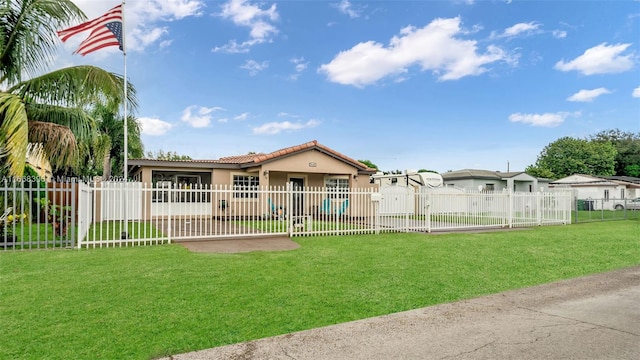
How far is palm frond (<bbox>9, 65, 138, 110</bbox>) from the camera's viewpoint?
32.5 ft

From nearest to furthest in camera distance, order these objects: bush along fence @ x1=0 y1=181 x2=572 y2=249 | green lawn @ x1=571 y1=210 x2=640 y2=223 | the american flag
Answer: the american flag → bush along fence @ x1=0 y1=181 x2=572 y2=249 → green lawn @ x1=571 y1=210 x2=640 y2=223

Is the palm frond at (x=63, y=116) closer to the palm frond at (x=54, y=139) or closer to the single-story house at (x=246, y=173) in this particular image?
the palm frond at (x=54, y=139)

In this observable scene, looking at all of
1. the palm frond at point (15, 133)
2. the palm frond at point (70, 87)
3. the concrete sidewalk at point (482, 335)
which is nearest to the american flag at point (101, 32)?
the palm frond at point (70, 87)

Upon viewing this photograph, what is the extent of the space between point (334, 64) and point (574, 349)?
65.7 ft

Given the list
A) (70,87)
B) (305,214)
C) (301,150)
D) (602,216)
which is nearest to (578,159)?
(602,216)

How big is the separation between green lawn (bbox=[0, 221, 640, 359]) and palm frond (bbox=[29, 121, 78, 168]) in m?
2.54

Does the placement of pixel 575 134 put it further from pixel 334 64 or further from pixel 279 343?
pixel 279 343

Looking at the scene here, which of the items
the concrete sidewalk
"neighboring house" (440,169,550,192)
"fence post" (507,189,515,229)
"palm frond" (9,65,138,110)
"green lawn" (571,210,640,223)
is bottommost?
the concrete sidewalk

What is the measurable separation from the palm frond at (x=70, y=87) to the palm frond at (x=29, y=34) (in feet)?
1.40

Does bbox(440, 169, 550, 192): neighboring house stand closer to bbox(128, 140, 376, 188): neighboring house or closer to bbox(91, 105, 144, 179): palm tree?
bbox(128, 140, 376, 188): neighboring house

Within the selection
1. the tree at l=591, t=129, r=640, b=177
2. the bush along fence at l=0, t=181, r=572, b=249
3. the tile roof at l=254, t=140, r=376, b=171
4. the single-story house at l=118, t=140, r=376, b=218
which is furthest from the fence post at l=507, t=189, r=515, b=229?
Answer: the tree at l=591, t=129, r=640, b=177

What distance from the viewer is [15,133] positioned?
8.24 meters

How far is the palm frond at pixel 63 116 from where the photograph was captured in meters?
10.4

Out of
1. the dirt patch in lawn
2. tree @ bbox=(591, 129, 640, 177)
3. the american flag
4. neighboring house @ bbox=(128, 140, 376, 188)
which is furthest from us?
tree @ bbox=(591, 129, 640, 177)
